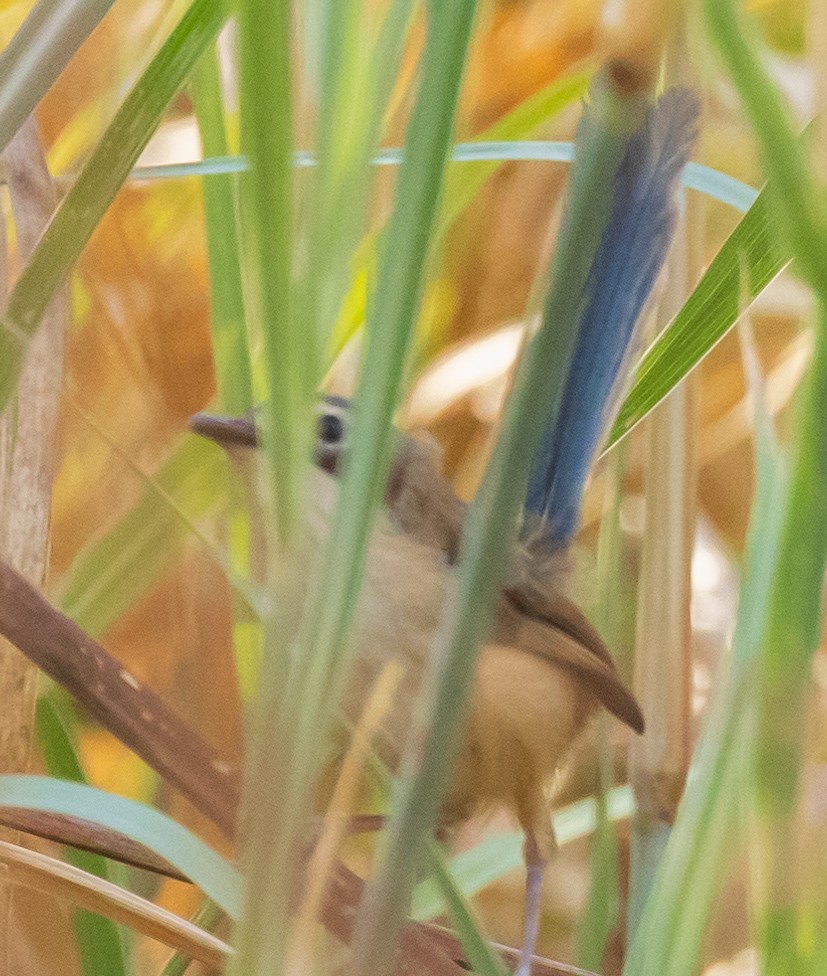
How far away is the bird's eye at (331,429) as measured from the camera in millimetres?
931

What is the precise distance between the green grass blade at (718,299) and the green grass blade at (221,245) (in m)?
0.26

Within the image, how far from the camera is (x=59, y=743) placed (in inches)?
31.0

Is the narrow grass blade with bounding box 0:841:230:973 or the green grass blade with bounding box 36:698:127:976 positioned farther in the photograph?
the green grass blade with bounding box 36:698:127:976

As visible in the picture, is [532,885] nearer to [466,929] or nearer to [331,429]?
[331,429]

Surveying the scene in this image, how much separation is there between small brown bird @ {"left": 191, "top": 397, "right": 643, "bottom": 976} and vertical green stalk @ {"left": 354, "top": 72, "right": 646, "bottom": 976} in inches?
18.1

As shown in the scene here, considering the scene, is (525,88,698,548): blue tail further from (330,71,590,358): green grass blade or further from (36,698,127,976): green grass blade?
(36,698,127,976): green grass blade

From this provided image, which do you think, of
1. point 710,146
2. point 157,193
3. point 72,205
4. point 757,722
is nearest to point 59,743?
point 72,205

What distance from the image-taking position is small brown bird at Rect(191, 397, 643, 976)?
902 millimetres

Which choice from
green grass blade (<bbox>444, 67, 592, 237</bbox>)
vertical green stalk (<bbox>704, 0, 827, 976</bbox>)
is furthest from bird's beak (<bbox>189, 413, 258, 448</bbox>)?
vertical green stalk (<bbox>704, 0, 827, 976</bbox>)

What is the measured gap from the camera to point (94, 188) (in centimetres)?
52

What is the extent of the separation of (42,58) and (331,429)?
52cm

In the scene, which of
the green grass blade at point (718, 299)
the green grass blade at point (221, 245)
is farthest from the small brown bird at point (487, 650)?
the green grass blade at point (718, 299)

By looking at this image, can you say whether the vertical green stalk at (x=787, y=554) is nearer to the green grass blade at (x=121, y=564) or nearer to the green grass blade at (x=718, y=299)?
the green grass blade at (x=718, y=299)

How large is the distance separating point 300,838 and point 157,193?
40.6 inches
